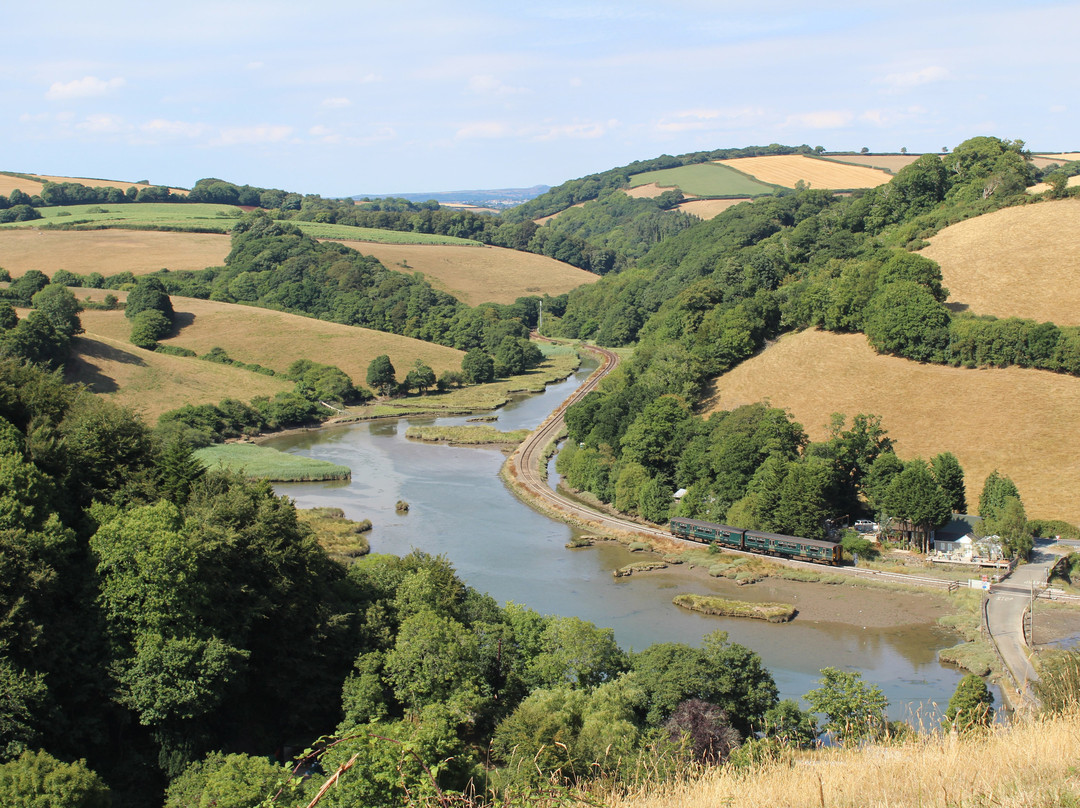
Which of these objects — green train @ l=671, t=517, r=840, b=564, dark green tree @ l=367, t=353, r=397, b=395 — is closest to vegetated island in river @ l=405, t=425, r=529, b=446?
dark green tree @ l=367, t=353, r=397, b=395

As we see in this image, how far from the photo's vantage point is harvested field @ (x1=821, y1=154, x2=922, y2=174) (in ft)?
530

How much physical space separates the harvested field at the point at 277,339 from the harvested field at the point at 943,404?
44967 millimetres

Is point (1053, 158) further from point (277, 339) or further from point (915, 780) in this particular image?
point (915, 780)

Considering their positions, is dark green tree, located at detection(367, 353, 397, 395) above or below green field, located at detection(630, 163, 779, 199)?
below

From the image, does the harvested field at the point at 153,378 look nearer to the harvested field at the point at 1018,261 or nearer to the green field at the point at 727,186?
the harvested field at the point at 1018,261

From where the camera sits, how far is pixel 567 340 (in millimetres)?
135125

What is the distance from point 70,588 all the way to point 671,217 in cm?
17075

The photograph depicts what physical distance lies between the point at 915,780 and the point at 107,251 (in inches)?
5345

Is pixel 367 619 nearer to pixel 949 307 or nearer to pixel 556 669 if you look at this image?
pixel 556 669

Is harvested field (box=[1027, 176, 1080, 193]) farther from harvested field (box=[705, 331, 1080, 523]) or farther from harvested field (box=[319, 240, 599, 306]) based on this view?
harvested field (box=[319, 240, 599, 306])

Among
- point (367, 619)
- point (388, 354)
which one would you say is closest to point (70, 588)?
point (367, 619)

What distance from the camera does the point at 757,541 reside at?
47250 millimetres

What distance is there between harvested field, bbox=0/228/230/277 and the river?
58477 mm

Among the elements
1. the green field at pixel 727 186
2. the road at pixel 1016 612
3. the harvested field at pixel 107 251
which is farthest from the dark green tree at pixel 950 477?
the green field at pixel 727 186
